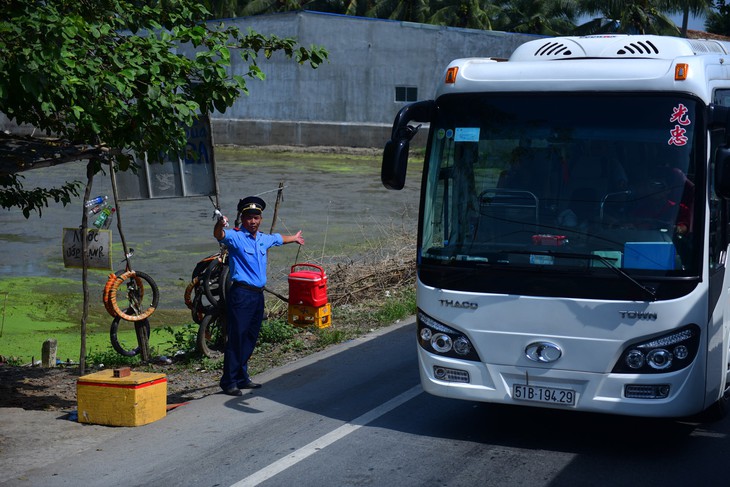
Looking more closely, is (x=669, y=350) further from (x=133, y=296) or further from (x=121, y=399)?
(x=133, y=296)

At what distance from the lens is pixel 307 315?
12.0 m

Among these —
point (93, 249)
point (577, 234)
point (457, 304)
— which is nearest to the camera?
point (577, 234)

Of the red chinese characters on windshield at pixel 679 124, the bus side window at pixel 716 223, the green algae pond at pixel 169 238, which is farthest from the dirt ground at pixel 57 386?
the red chinese characters on windshield at pixel 679 124

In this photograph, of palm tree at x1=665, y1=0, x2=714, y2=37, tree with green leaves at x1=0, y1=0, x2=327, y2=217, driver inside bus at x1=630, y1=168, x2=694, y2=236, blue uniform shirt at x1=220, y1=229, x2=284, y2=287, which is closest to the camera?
driver inside bus at x1=630, y1=168, x2=694, y2=236

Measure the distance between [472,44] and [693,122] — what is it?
130 feet

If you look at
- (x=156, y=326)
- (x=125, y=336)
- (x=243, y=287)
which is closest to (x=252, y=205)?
(x=243, y=287)

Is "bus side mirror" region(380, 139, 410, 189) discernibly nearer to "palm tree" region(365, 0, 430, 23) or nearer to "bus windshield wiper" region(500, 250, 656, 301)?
"bus windshield wiper" region(500, 250, 656, 301)

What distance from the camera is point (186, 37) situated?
8594 millimetres

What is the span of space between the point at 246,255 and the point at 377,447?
2.55 m

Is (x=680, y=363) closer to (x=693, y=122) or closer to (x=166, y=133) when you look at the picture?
(x=693, y=122)

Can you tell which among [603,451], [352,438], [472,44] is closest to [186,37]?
[352,438]

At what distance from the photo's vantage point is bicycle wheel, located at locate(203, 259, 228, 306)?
36.8 ft

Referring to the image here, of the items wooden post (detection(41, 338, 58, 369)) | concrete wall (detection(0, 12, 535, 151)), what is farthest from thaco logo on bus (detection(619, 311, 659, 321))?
concrete wall (detection(0, 12, 535, 151))

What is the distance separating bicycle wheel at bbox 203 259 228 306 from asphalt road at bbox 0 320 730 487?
215 centimetres
